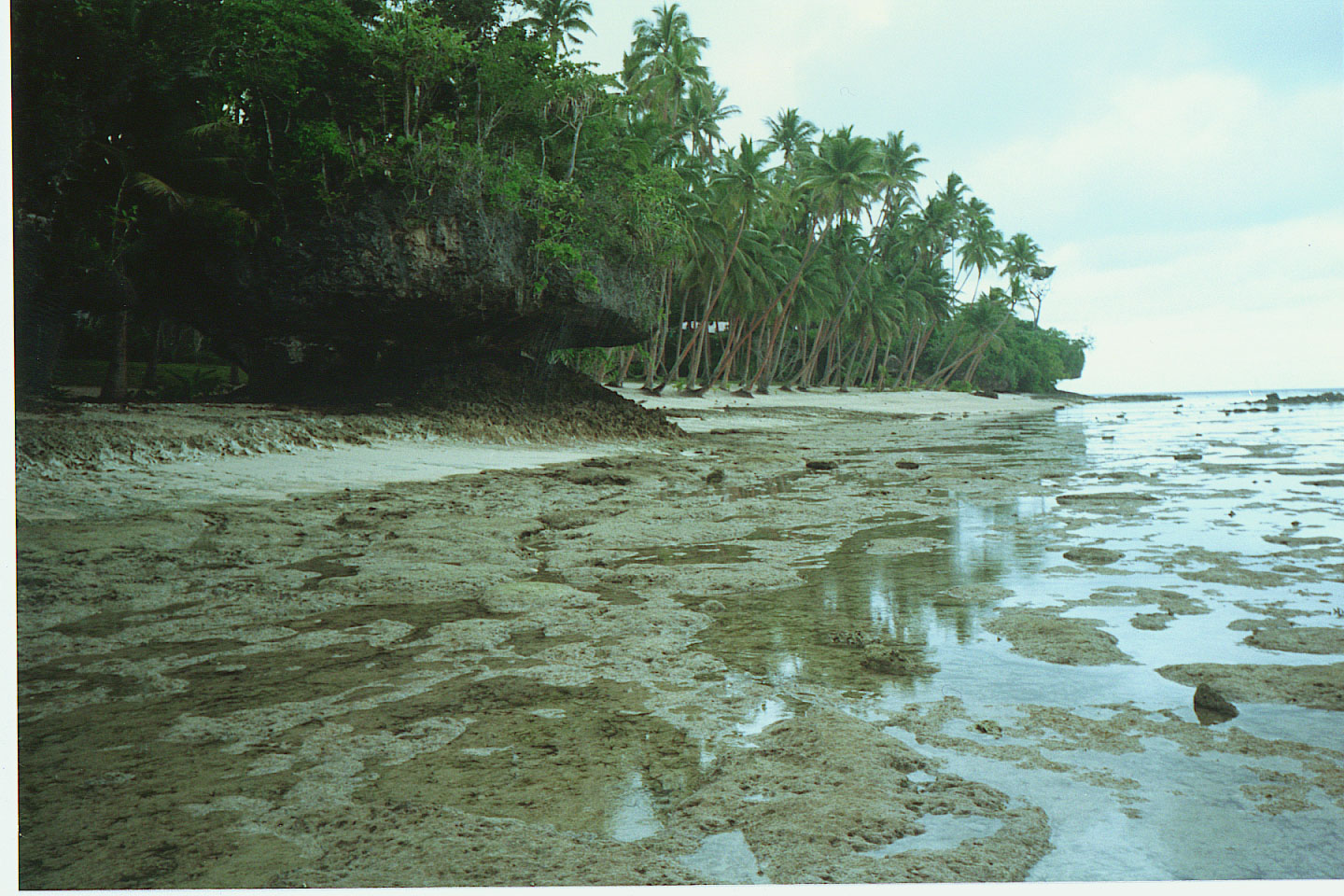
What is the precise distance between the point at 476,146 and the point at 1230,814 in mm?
12640

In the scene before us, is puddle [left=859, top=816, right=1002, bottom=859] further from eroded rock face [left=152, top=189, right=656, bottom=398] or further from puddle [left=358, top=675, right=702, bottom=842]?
eroded rock face [left=152, top=189, right=656, bottom=398]

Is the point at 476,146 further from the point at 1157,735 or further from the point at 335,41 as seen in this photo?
the point at 1157,735

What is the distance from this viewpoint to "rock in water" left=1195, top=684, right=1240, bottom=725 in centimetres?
244

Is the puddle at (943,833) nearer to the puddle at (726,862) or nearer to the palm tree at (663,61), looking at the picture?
the puddle at (726,862)

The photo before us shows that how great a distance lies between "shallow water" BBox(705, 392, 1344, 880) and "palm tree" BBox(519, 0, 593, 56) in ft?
38.2

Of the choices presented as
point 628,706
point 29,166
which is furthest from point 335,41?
point 628,706

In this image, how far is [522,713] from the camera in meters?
2.53

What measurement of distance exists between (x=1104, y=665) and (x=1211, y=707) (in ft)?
1.47

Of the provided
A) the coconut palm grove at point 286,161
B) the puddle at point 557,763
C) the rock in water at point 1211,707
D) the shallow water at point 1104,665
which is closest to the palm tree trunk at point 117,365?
the coconut palm grove at point 286,161

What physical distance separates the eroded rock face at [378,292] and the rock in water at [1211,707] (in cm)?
1142

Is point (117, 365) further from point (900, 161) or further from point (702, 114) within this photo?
point (900, 161)

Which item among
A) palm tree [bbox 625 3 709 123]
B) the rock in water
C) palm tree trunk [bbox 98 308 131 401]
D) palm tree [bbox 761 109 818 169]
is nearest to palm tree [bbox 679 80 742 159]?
palm tree [bbox 625 3 709 123]

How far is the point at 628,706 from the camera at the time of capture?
2586mm

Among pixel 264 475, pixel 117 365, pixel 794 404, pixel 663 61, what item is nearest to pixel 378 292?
pixel 117 365
